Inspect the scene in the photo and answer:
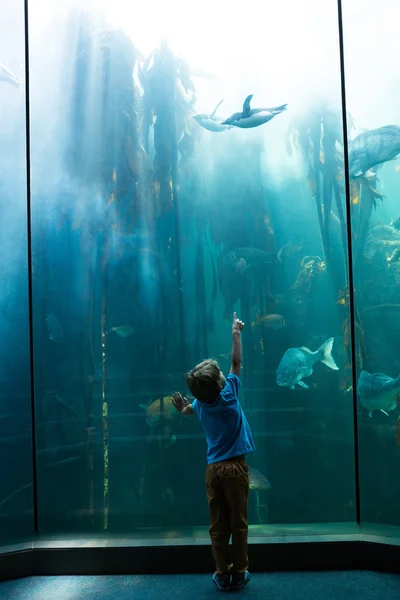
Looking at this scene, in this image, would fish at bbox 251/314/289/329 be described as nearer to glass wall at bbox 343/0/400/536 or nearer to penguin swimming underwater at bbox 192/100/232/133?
glass wall at bbox 343/0/400/536

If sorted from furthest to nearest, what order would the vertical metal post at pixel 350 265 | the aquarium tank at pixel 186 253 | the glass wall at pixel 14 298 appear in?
the aquarium tank at pixel 186 253, the glass wall at pixel 14 298, the vertical metal post at pixel 350 265

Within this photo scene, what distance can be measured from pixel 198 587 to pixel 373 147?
3.16 metres

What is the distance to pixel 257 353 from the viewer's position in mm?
4609

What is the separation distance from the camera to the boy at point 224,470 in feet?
8.28

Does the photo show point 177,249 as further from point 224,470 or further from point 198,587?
point 198,587

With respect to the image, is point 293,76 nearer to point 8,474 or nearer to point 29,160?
point 29,160

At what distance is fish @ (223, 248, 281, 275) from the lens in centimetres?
440

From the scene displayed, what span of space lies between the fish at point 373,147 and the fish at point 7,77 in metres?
2.52

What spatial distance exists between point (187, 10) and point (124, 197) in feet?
5.42

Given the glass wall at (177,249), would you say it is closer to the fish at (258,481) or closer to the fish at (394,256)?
the fish at (258,481)

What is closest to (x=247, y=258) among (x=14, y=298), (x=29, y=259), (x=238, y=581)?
(x=29, y=259)

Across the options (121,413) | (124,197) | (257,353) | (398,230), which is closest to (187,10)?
(124,197)

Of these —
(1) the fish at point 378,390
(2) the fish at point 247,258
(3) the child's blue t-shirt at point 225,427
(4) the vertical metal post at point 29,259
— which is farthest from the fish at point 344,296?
(4) the vertical metal post at point 29,259

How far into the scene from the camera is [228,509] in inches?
101
